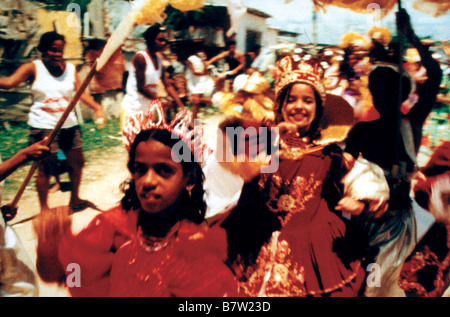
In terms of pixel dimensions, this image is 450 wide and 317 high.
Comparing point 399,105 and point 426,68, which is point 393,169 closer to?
point 399,105

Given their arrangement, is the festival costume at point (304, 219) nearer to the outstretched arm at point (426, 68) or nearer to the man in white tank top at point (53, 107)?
the outstretched arm at point (426, 68)

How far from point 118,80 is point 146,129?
423 mm

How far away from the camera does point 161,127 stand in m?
2.06

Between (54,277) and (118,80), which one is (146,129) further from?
(54,277)

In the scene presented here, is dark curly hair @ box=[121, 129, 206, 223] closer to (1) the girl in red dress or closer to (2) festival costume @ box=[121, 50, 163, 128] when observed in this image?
(1) the girl in red dress

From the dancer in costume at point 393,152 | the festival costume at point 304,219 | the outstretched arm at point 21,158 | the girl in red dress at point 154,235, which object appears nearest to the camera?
the girl in red dress at point 154,235

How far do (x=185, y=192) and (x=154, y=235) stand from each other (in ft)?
0.95

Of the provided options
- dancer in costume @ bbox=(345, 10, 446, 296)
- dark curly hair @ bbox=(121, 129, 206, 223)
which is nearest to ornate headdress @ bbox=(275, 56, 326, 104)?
dancer in costume @ bbox=(345, 10, 446, 296)

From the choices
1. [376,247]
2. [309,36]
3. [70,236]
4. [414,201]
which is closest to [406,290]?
[376,247]

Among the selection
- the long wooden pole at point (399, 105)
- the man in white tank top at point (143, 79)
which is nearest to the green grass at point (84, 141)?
the man in white tank top at point (143, 79)

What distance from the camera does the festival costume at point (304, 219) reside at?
7.43 feet

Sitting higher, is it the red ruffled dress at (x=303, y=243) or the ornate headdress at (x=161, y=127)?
the ornate headdress at (x=161, y=127)

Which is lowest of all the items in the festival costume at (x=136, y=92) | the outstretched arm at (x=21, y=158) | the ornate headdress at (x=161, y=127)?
the outstretched arm at (x=21, y=158)

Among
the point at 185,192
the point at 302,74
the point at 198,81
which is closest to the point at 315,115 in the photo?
the point at 302,74
